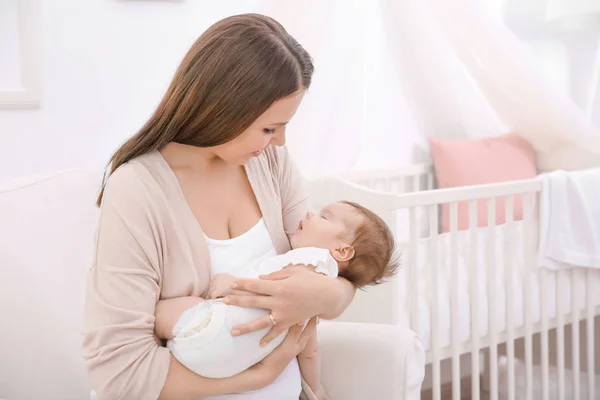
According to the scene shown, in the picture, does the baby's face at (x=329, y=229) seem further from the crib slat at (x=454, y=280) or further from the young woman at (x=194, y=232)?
the crib slat at (x=454, y=280)

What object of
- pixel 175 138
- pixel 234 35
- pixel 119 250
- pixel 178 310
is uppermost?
pixel 234 35

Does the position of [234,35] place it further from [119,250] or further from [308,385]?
[308,385]

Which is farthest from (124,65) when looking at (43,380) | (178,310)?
(178,310)

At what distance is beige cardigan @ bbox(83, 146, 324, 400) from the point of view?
4.18 ft

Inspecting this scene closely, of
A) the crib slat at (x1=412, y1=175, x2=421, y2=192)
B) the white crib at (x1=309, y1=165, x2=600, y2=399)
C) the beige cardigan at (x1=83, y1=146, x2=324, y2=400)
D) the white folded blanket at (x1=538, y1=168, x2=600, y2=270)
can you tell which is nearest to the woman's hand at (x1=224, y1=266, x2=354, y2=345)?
the beige cardigan at (x1=83, y1=146, x2=324, y2=400)

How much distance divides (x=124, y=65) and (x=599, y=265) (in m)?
1.66

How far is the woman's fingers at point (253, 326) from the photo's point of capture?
1.28 metres

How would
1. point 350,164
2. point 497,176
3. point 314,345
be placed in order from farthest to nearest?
point 497,176 → point 350,164 → point 314,345

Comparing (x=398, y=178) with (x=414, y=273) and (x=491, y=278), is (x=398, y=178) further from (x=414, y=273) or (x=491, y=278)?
(x=414, y=273)

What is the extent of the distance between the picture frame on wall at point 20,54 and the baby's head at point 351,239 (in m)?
1.09

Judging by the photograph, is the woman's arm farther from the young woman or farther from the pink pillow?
the pink pillow

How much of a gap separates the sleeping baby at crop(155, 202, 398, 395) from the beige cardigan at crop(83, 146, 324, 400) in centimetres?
4

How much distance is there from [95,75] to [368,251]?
1.26 meters

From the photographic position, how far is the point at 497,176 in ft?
10.3
